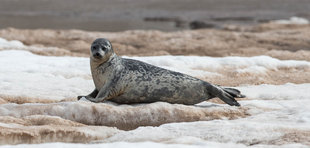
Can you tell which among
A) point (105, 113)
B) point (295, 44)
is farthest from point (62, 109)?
point (295, 44)

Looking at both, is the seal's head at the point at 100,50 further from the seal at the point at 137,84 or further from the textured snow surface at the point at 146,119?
the textured snow surface at the point at 146,119

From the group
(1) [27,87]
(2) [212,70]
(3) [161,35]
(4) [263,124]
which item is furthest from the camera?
(3) [161,35]

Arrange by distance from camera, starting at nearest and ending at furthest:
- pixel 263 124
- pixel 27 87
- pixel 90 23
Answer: pixel 263 124 < pixel 27 87 < pixel 90 23

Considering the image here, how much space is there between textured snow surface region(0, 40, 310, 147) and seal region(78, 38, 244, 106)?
0.54ft

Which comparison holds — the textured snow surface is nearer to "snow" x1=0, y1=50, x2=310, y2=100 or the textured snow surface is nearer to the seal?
"snow" x1=0, y1=50, x2=310, y2=100

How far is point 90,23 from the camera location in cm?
2188

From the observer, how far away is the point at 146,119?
5.43 metres

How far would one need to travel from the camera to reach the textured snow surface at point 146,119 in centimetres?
456

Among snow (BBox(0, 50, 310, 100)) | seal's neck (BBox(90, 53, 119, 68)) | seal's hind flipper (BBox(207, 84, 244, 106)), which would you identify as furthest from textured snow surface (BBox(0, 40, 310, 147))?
seal's neck (BBox(90, 53, 119, 68))

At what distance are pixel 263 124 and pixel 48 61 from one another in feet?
16.9

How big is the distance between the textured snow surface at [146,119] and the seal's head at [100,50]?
20.5 inches

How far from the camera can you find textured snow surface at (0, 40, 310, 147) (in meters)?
4.56

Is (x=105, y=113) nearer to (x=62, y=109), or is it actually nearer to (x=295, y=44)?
(x=62, y=109)

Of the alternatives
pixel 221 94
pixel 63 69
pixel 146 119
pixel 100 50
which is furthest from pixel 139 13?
pixel 146 119
